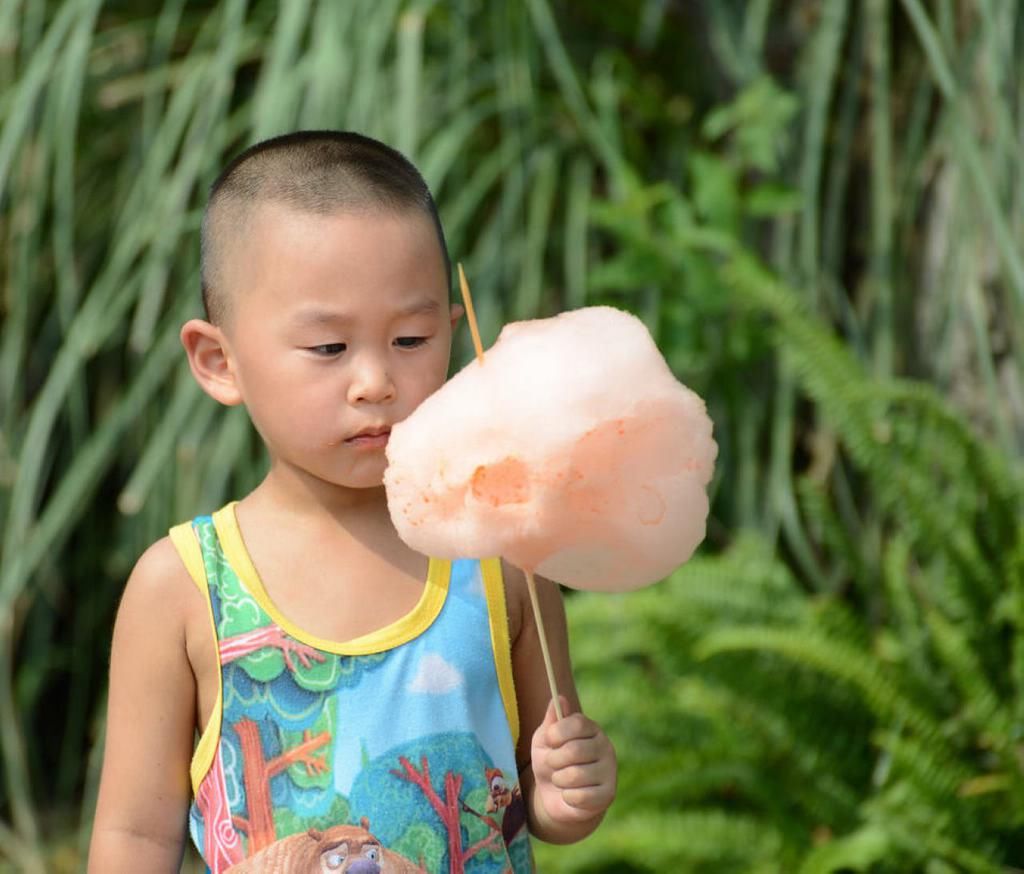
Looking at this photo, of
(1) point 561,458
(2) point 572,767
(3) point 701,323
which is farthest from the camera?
(3) point 701,323

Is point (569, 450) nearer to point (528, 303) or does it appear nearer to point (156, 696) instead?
point (156, 696)

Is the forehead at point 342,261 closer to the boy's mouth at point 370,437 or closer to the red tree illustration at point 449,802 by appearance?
the boy's mouth at point 370,437

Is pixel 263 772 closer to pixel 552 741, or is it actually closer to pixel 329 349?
pixel 552 741

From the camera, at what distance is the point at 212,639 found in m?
1.18

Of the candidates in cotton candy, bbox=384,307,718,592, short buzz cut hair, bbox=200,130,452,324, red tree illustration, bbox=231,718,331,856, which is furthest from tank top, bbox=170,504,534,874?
short buzz cut hair, bbox=200,130,452,324

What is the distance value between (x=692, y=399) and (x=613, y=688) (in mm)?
1630

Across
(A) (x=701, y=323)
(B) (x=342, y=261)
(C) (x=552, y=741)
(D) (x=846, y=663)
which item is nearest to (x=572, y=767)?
(C) (x=552, y=741)

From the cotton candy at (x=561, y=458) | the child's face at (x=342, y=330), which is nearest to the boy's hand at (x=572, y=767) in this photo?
the cotton candy at (x=561, y=458)

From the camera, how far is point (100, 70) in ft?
10.6

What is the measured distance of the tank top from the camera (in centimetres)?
115

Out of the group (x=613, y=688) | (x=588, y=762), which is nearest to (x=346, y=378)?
(x=588, y=762)

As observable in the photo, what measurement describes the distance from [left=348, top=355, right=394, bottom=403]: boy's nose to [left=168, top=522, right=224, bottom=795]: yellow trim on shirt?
184 mm

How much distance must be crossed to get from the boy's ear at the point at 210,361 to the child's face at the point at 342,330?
2.8 inches

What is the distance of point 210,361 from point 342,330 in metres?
0.17
